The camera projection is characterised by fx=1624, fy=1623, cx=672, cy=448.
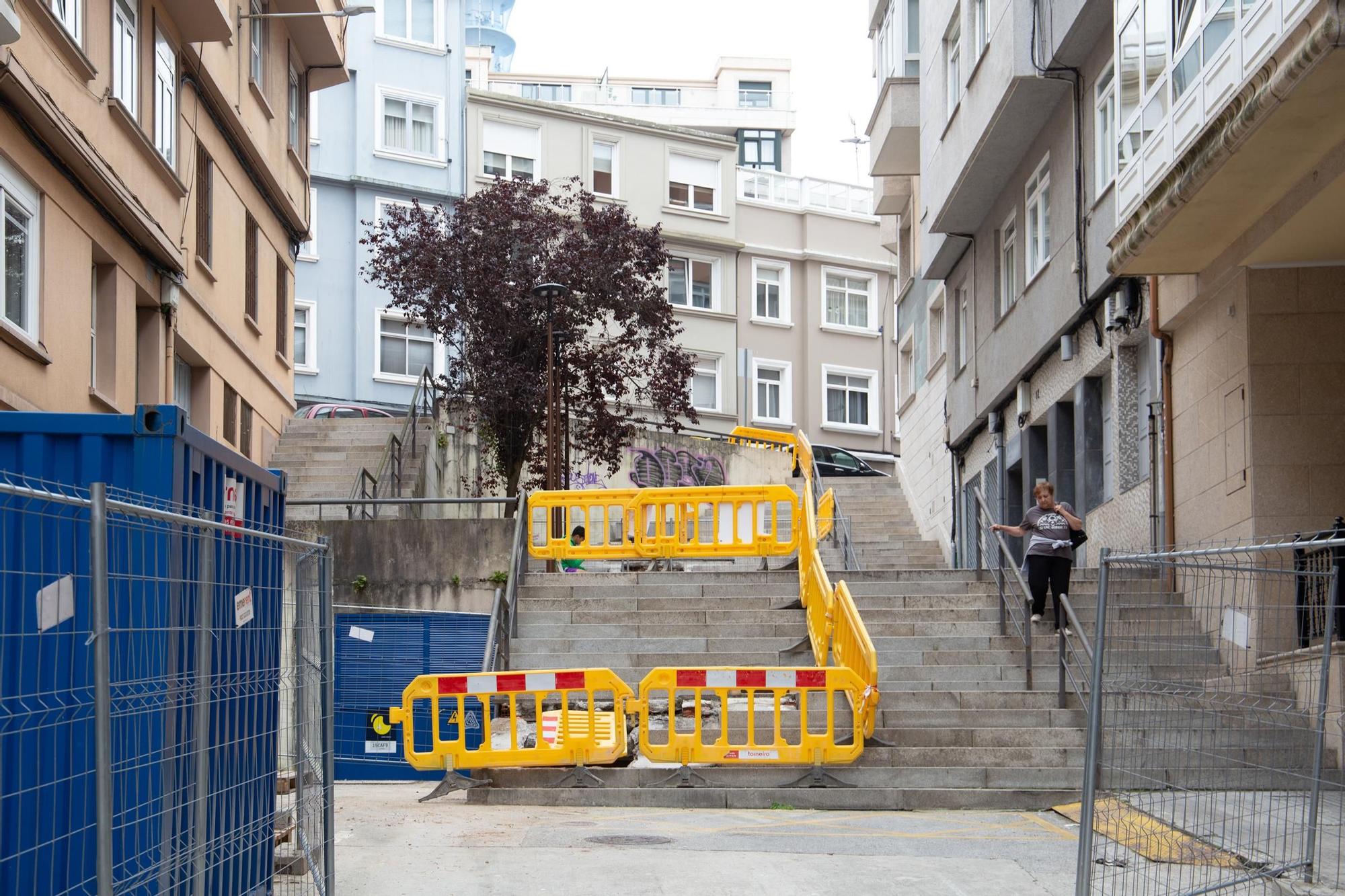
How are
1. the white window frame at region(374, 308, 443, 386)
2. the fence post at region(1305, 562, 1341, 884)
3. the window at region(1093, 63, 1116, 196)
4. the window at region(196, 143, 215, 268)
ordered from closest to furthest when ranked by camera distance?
the fence post at region(1305, 562, 1341, 884), the window at region(1093, 63, 1116, 196), the window at region(196, 143, 215, 268), the white window frame at region(374, 308, 443, 386)

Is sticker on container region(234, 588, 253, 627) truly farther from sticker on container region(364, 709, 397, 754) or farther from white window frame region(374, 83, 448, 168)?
white window frame region(374, 83, 448, 168)

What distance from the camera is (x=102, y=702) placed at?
4.80 meters

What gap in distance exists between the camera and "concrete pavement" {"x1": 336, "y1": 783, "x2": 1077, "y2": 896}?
346 inches

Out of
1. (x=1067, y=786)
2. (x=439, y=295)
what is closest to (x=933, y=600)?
(x=1067, y=786)

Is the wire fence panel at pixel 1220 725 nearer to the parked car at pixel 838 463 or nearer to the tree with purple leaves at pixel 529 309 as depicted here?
the tree with purple leaves at pixel 529 309

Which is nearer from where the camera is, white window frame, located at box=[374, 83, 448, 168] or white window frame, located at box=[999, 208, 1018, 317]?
white window frame, located at box=[999, 208, 1018, 317]

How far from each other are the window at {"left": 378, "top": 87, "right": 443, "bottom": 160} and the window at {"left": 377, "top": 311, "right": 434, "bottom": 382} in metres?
4.37

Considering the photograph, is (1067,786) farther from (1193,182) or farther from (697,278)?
(697,278)

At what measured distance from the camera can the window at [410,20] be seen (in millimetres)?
41406

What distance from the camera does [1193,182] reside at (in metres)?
13.1

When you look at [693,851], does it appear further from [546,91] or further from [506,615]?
[546,91]

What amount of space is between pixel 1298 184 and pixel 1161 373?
4.15m

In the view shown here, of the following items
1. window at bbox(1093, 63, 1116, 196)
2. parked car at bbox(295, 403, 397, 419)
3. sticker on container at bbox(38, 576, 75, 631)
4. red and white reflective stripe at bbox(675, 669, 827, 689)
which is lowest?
red and white reflective stripe at bbox(675, 669, 827, 689)

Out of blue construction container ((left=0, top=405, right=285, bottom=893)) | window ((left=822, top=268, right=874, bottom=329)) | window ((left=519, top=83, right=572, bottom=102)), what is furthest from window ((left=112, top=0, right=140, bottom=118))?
window ((left=519, top=83, right=572, bottom=102))
